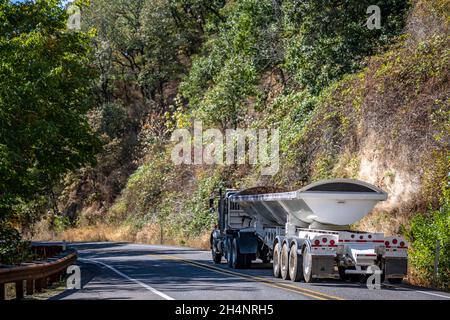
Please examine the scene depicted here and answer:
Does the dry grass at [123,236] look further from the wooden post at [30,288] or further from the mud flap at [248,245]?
the wooden post at [30,288]

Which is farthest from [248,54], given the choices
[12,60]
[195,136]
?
[12,60]

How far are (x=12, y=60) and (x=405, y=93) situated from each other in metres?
15.3

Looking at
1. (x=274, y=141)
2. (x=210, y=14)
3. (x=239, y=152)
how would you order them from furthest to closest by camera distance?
(x=210, y=14), (x=239, y=152), (x=274, y=141)

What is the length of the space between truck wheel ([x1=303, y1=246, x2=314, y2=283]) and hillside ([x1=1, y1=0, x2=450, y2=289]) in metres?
3.26

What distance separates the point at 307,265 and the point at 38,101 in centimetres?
1119

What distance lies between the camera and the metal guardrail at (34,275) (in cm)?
1505

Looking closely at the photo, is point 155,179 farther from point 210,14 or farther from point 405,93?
point 405,93

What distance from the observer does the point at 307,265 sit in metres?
18.9

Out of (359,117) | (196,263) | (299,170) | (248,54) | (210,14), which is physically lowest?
(196,263)

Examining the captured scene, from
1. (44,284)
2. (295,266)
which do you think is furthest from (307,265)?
(44,284)

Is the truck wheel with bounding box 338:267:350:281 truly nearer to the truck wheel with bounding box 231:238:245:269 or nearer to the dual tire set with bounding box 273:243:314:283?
the dual tire set with bounding box 273:243:314:283

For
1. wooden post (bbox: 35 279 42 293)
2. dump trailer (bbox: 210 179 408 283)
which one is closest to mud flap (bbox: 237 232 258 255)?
dump trailer (bbox: 210 179 408 283)

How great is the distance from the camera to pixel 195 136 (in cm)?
5228

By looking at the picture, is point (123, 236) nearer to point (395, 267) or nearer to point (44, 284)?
point (44, 284)
